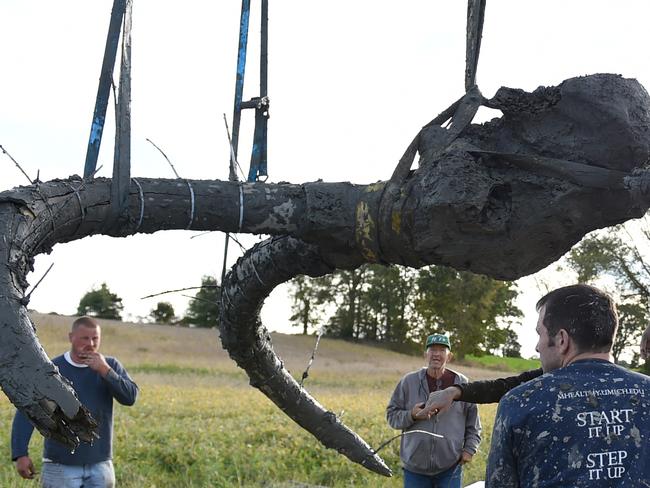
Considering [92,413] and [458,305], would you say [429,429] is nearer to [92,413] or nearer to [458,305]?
[92,413]

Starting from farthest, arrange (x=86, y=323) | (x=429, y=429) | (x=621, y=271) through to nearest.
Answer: (x=621, y=271), (x=429, y=429), (x=86, y=323)

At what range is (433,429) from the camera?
237 inches

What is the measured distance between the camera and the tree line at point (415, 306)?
3456 centimetres

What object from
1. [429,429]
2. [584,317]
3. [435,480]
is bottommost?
[435,480]

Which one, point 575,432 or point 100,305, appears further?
point 100,305

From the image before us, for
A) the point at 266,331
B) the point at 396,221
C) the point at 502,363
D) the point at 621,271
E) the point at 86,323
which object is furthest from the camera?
the point at 502,363

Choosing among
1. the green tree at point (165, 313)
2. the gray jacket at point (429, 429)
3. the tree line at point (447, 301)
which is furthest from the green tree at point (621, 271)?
the green tree at point (165, 313)

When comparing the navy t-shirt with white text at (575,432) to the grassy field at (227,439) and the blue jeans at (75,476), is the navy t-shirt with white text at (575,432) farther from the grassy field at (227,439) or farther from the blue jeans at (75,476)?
the grassy field at (227,439)

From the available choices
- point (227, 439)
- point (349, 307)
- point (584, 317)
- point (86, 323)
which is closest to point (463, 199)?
point (584, 317)

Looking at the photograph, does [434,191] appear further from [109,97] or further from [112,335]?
[112,335]

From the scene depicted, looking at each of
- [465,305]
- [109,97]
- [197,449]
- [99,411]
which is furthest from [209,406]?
[465,305]

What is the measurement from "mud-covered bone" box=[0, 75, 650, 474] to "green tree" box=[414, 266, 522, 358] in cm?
3028

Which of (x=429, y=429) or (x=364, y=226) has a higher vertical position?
(x=364, y=226)

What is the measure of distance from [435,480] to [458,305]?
2918 centimetres
